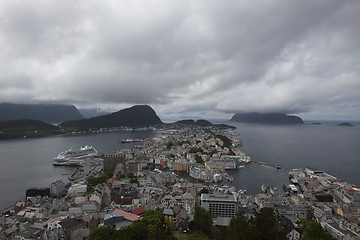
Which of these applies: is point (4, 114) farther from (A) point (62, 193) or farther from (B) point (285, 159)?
(B) point (285, 159)

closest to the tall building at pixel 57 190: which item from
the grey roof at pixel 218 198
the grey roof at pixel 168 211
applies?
the grey roof at pixel 168 211

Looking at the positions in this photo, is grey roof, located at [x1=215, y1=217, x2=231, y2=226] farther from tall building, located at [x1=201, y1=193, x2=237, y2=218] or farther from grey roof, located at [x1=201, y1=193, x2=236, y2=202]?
grey roof, located at [x1=201, y1=193, x2=236, y2=202]

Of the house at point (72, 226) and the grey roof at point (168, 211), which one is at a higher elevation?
the grey roof at point (168, 211)

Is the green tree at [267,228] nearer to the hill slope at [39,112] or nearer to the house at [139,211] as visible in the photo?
the house at [139,211]

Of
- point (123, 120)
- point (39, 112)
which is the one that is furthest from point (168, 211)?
point (39, 112)

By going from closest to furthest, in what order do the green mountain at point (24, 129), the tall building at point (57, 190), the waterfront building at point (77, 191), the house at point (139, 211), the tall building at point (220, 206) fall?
the house at point (139, 211), the tall building at point (220, 206), the waterfront building at point (77, 191), the tall building at point (57, 190), the green mountain at point (24, 129)
